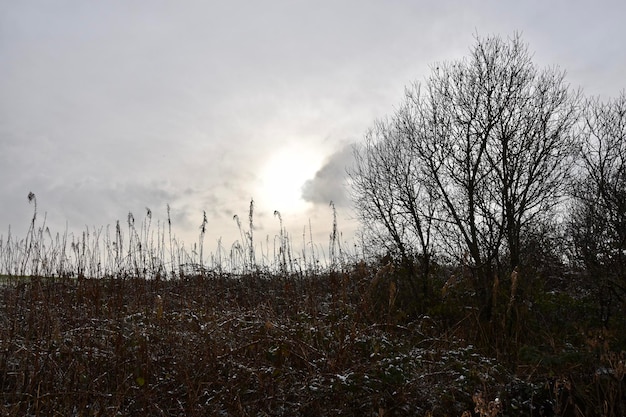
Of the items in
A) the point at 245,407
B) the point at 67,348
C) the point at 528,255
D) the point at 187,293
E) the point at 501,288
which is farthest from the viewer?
the point at 528,255

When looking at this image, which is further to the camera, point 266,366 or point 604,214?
point 604,214

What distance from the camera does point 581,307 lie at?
859cm

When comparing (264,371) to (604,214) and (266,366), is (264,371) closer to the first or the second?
(266,366)

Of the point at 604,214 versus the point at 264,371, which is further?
the point at 604,214

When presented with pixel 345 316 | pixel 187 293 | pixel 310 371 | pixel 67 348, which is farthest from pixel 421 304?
pixel 67 348

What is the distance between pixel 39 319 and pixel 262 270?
501 cm

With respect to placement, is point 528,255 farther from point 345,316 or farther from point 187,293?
point 187,293

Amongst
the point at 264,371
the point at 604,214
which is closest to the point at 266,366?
the point at 264,371

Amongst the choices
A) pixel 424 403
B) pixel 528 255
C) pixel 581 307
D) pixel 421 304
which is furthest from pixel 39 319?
pixel 528 255

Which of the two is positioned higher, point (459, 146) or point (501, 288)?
point (459, 146)

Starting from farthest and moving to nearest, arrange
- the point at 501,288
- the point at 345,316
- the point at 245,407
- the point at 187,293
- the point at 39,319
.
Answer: the point at 501,288, the point at 187,293, the point at 345,316, the point at 39,319, the point at 245,407

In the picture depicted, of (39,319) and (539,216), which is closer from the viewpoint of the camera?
(39,319)

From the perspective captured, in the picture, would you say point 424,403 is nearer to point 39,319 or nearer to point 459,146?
point 39,319

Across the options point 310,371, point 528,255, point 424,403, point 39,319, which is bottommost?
point 424,403
